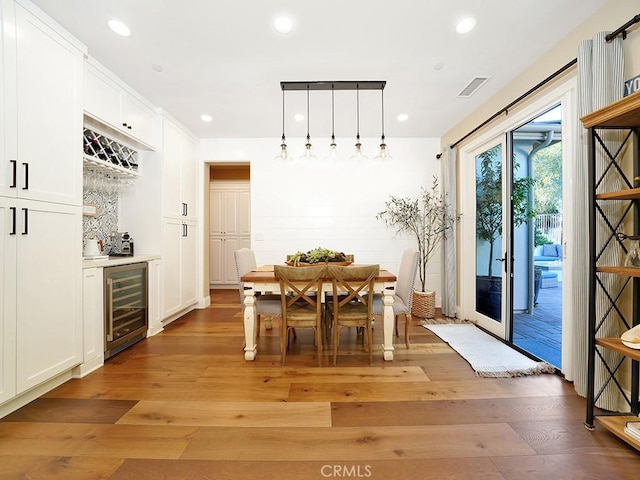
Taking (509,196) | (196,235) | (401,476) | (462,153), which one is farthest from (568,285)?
(196,235)

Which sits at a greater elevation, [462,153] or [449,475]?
[462,153]

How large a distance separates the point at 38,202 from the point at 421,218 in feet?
14.7

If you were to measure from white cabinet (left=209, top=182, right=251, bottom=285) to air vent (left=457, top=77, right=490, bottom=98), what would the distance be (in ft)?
14.6

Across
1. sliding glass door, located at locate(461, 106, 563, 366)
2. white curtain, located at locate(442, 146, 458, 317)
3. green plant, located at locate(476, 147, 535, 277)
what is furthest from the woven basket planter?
green plant, located at locate(476, 147, 535, 277)

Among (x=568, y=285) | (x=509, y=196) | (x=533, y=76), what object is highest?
(x=533, y=76)

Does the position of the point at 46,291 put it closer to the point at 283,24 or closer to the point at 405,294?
the point at 283,24

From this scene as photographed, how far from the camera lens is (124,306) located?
3.01 meters

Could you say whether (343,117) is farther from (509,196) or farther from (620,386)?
(620,386)

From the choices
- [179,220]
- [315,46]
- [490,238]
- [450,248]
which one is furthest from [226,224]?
[490,238]

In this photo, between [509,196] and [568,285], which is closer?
[568,285]

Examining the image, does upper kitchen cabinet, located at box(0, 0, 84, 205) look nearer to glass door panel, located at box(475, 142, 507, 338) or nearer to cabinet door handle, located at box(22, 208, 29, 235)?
cabinet door handle, located at box(22, 208, 29, 235)

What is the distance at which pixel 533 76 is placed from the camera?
107 inches

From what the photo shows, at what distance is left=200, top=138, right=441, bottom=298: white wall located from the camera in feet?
15.9

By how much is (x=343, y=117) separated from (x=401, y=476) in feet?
12.5
